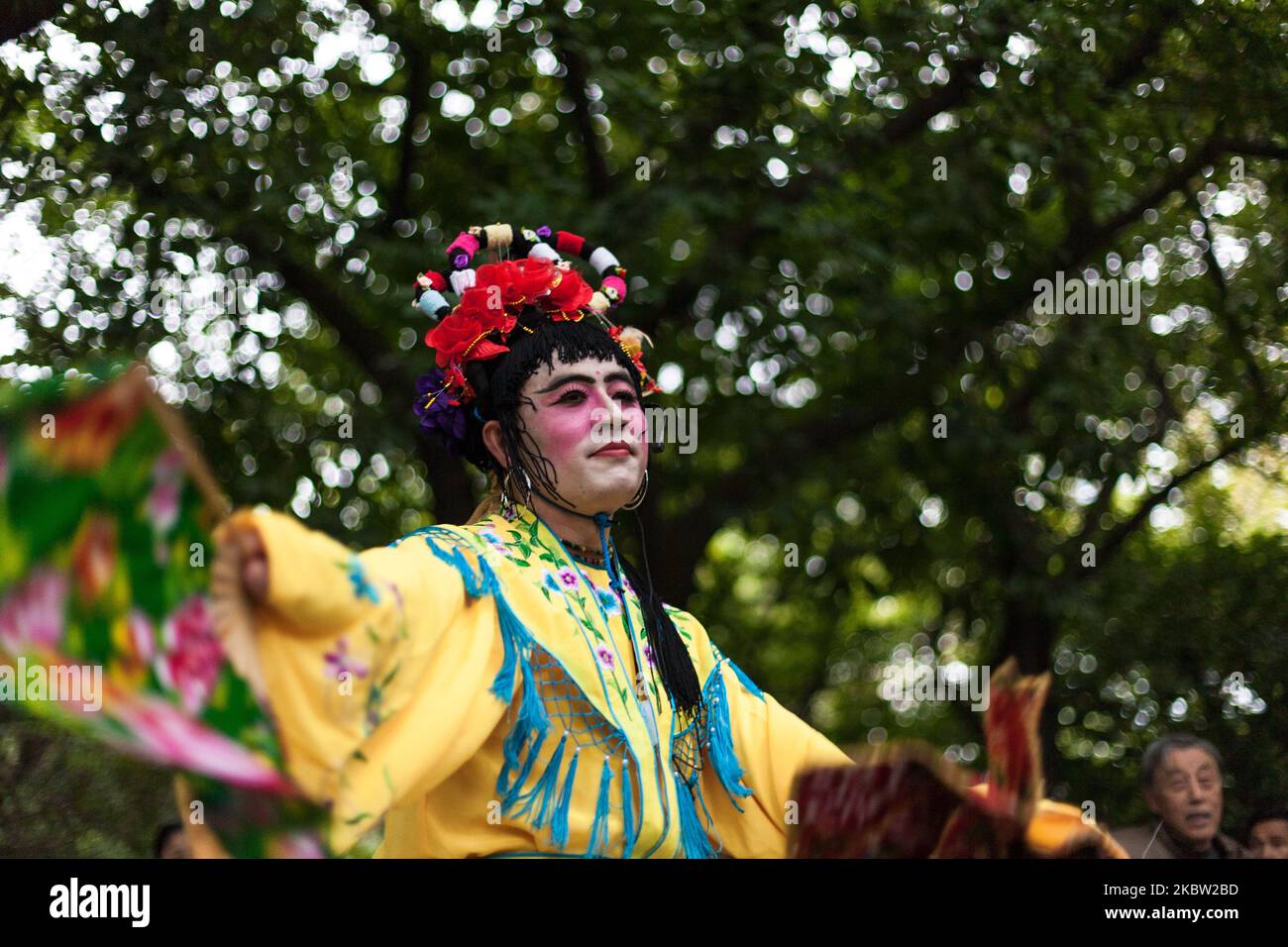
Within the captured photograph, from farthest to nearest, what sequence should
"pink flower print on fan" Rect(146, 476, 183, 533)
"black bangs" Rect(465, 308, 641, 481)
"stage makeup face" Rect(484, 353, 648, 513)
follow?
"black bangs" Rect(465, 308, 641, 481) → "stage makeup face" Rect(484, 353, 648, 513) → "pink flower print on fan" Rect(146, 476, 183, 533)

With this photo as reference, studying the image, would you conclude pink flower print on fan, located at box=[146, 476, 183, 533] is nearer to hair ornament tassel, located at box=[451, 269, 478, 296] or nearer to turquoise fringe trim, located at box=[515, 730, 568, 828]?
turquoise fringe trim, located at box=[515, 730, 568, 828]

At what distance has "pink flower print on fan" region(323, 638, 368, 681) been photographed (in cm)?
247

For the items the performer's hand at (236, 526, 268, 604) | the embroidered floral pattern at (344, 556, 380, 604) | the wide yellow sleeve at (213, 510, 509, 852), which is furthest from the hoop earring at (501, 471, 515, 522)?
the performer's hand at (236, 526, 268, 604)

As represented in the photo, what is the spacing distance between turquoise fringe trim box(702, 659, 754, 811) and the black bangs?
23.3 inches

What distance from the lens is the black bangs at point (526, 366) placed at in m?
Result: 3.37

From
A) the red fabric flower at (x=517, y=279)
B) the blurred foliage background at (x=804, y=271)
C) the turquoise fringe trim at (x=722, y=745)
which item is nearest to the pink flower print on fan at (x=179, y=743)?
the turquoise fringe trim at (x=722, y=745)

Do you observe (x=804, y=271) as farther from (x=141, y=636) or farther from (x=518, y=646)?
(x=141, y=636)

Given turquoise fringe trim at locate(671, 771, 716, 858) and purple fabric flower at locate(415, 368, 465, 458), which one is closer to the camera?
turquoise fringe trim at locate(671, 771, 716, 858)

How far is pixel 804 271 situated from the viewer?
6477 mm

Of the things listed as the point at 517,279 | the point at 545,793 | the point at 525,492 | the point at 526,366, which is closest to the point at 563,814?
the point at 545,793

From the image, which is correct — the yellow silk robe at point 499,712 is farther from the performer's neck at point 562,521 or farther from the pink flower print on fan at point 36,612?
the pink flower print on fan at point 36,612

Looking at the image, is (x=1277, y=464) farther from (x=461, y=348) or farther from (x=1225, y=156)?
(x=461, y=348)

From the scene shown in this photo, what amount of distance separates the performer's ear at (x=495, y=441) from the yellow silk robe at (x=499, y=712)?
18 centimetres

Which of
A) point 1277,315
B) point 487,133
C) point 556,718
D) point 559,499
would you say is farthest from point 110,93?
point 1277,315
